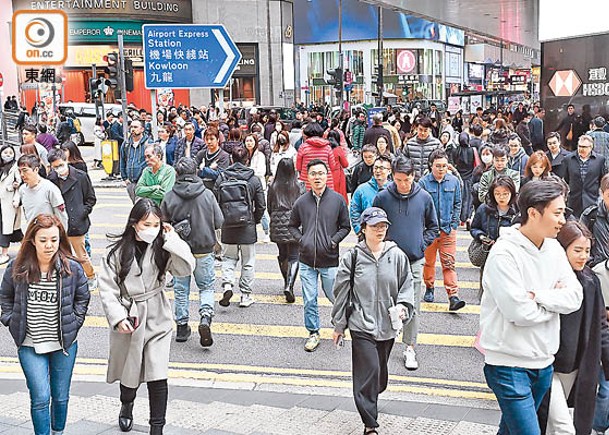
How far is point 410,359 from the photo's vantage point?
305 inches

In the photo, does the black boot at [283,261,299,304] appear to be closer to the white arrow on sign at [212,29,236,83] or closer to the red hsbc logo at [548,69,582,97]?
the white arrow on sign at [212,29,236,83]

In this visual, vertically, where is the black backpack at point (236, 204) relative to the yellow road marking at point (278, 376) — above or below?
above

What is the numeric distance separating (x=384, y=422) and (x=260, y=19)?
144 feet

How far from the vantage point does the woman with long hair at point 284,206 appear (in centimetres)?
995

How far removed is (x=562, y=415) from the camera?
4.73 meters

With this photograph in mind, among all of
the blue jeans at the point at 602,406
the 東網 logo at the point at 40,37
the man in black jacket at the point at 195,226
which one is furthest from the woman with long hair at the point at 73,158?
the blue jeans at the point at 602,406

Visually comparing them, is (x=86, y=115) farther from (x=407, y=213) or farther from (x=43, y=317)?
Answer: (x=43, y=317)

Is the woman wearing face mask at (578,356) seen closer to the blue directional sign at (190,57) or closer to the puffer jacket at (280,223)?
Answer: the puffer jacket at (280,223)

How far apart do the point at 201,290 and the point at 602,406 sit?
14.2 feet

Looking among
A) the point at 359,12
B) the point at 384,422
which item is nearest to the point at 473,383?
the point at 384,422

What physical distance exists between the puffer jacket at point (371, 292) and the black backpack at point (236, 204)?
363 centimetres

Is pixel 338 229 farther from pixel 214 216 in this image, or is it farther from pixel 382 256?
pixel 382 256

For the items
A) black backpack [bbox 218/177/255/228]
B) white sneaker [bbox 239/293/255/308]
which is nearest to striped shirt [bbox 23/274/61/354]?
black backpack [bbox 218/177/255/228]

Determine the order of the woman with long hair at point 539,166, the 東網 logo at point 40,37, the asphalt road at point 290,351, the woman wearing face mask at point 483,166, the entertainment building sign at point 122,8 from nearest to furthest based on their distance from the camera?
1. the 東網 logo at point 40,37
2. the asphalt road at point 290,351
3. the woman with long hair at point 539,166
4. the woman wearing face mask at point 483,166
5. the entertainment building sign at point 122,8
